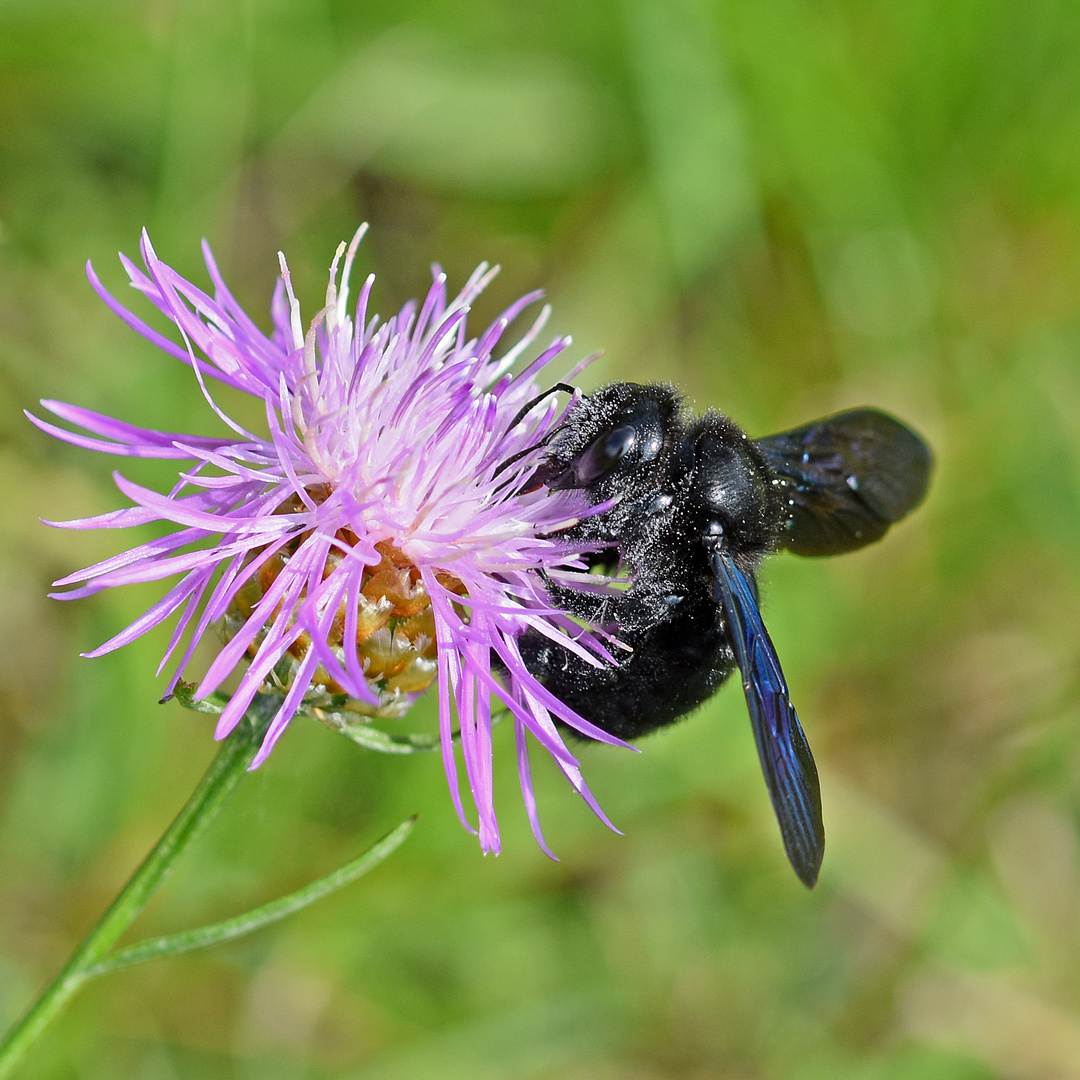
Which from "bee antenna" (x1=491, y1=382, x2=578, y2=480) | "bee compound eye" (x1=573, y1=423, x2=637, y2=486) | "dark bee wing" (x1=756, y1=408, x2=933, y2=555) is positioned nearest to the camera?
"bee compound eye" (x1=573, y1=423, x2=637, y2=486)

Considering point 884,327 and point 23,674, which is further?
point 884,327

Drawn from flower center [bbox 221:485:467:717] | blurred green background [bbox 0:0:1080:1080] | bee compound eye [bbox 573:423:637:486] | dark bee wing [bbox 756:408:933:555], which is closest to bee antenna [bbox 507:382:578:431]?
bee compound eye [bbox 573:423:637:486]

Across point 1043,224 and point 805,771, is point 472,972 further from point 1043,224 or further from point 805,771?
point 1043,224

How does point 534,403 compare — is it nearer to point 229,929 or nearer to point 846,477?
point 846,477

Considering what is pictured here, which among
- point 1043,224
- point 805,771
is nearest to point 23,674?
point 805,771

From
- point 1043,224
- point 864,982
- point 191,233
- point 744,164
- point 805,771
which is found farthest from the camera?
point 1043,224

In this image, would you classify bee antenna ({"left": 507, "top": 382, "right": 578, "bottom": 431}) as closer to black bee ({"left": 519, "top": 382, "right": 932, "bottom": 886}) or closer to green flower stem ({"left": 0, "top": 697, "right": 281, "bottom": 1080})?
black bee ({"left": 519, "top": 382, "right": 932, "bottom": 886})
